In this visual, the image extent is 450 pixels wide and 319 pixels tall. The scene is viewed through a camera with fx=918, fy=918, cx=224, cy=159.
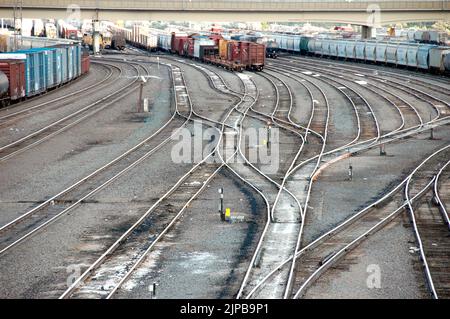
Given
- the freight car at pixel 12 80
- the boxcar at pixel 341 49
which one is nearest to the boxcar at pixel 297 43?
the boxcar at pixel 341 49

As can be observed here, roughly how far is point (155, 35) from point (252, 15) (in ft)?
73.9

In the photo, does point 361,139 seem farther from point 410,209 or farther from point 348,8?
point 348,8

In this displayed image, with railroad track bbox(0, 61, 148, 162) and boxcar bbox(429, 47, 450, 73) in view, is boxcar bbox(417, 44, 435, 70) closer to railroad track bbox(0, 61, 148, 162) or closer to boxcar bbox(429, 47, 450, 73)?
boxcar bbox(429, 47, 450, 73)

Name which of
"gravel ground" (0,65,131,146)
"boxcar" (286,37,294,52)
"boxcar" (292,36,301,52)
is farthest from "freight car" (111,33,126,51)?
"gravel ground" (0,65,131,146)

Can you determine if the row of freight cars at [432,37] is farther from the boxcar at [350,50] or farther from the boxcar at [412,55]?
the boxcar at [412,55]

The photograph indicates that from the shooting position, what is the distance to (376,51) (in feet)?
283

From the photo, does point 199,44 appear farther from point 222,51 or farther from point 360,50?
point 360,50

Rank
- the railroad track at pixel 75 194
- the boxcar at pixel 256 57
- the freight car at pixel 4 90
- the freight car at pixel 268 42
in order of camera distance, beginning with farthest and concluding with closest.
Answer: the freight car at pixel 268 42
the boxcar at pixel 256 57
the freight car at pixel 4 90
the railroad track at pixel 75 194

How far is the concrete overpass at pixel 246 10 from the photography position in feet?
331

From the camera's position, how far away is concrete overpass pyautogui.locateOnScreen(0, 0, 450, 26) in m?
101

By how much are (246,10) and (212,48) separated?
1341 cm

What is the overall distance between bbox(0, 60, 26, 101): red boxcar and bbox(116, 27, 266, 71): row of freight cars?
1161 inches

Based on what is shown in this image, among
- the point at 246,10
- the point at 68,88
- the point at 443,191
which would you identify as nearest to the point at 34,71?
the point at 68,88

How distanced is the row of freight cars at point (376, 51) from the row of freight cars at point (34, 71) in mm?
27961
